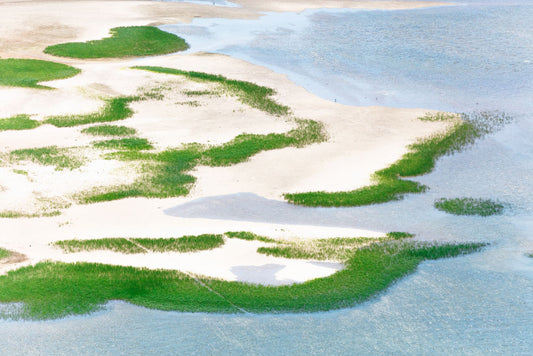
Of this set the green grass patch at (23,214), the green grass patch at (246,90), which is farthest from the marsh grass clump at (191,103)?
the green grass patch at (23,214)

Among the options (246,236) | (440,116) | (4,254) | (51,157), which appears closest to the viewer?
(4,254)

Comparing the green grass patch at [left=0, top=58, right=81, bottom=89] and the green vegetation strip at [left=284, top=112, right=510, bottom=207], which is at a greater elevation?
the green grass patch at [left=0, top=58, right=81, bottom=89]

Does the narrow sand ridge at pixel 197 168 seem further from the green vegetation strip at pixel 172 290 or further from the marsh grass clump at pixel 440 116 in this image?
the marsh grass clump at pixel 440 116

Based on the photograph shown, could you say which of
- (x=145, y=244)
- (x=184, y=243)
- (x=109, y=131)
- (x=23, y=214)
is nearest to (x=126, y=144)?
(x=109, y=131)

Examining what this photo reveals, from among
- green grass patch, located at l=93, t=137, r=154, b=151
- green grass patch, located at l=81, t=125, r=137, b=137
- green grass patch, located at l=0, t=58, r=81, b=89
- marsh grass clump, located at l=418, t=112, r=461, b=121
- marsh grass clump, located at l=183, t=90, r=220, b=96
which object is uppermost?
green grass patch, located at l=0, t=58, r=81, b=89

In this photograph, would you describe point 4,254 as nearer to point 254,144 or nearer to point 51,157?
point 51,157

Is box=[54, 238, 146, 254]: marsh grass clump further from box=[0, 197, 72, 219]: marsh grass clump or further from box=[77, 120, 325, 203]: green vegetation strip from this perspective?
box=[77, 120, 325, 203]: green vegetation strip

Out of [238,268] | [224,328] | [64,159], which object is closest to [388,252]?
[238,268]

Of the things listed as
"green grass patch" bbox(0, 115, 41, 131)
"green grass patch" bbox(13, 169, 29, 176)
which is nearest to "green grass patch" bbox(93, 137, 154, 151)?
"green grass patch" bbox(13, 169, 29, 176)
